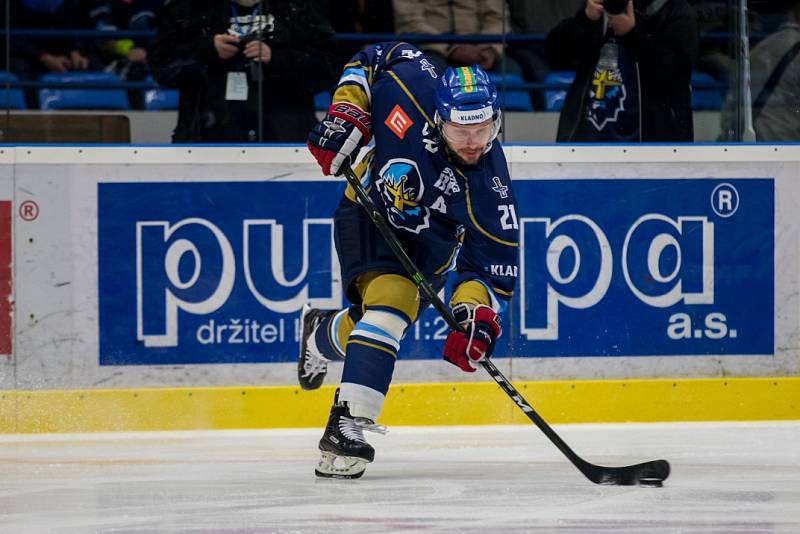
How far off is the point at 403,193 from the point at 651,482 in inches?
36.1

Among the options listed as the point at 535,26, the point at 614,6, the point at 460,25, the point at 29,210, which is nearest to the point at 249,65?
the point at 460,25

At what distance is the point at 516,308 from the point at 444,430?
479 millimetres

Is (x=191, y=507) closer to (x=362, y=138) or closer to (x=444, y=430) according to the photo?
(x=362, y=138)

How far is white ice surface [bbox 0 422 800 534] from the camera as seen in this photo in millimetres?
2963

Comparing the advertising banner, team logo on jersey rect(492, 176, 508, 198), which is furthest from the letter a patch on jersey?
the advertising banner

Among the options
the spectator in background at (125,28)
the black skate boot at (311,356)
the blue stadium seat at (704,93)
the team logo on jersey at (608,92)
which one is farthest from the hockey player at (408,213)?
the blue stadium seat at (704,93)

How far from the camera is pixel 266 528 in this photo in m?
2.88

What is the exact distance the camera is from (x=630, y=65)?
16.0 ft

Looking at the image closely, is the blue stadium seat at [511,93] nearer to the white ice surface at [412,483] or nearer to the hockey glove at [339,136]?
the white ice surface at [412,483]

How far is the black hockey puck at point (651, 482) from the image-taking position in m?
3.42

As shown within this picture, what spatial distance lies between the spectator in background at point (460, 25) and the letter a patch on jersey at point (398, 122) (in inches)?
50.5

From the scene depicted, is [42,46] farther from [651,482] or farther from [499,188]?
[651,482]

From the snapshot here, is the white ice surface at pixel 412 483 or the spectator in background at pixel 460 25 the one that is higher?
the spectator in background at pixel 460 25

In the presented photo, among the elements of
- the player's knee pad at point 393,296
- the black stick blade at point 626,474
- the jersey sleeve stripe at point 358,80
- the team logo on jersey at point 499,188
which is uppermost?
the jersey sleeve stripe at point 358,80
